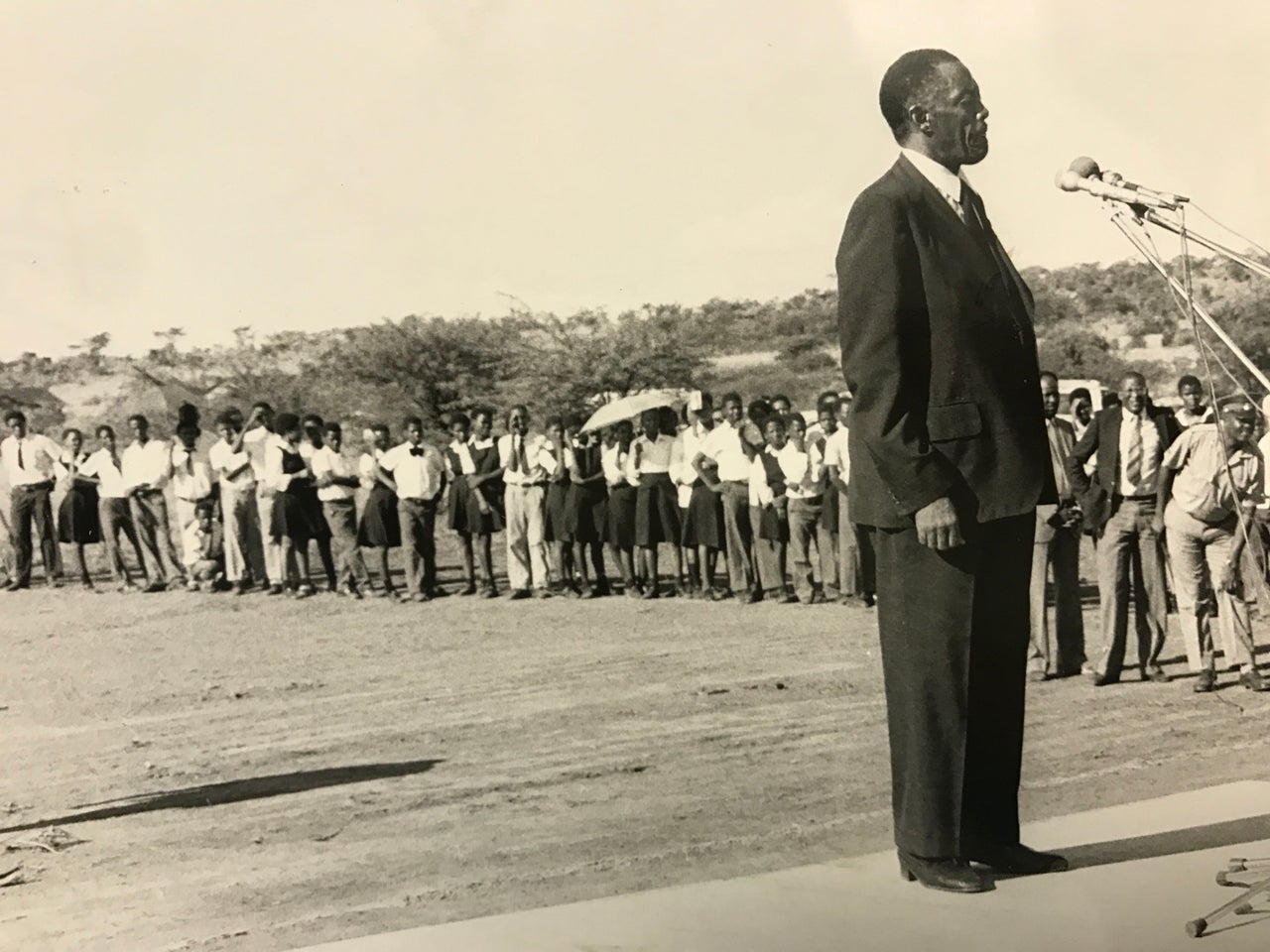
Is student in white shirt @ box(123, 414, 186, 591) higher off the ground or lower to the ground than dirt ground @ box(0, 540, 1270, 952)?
higher

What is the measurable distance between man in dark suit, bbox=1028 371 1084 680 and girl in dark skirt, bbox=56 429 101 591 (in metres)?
3.26

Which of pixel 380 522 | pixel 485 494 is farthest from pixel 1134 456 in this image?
pixel 380 522

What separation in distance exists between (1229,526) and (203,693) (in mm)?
3777

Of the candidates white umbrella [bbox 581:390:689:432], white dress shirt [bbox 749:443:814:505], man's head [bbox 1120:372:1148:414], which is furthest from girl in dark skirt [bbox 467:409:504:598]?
man's head [bbox 1120:372:1148:414]

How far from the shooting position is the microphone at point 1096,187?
→ 428 centimetres

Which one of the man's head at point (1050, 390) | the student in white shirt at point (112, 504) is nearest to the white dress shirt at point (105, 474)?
the student in white shirt at point (112, 504)

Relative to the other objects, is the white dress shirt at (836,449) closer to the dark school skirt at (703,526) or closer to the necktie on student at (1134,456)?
the dark school skirt at (703,526)

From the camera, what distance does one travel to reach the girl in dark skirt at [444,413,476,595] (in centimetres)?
499

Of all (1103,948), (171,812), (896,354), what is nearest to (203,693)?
(171,812)

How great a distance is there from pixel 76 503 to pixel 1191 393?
3.90 m

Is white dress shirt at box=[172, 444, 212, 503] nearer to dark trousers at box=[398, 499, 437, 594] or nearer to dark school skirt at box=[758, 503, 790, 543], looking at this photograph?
dark trousers at box=[398, 499, 437, 594]

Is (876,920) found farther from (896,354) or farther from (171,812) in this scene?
(171,812)

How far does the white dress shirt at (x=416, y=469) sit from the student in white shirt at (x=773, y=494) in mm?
1309

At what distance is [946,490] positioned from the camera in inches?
128
